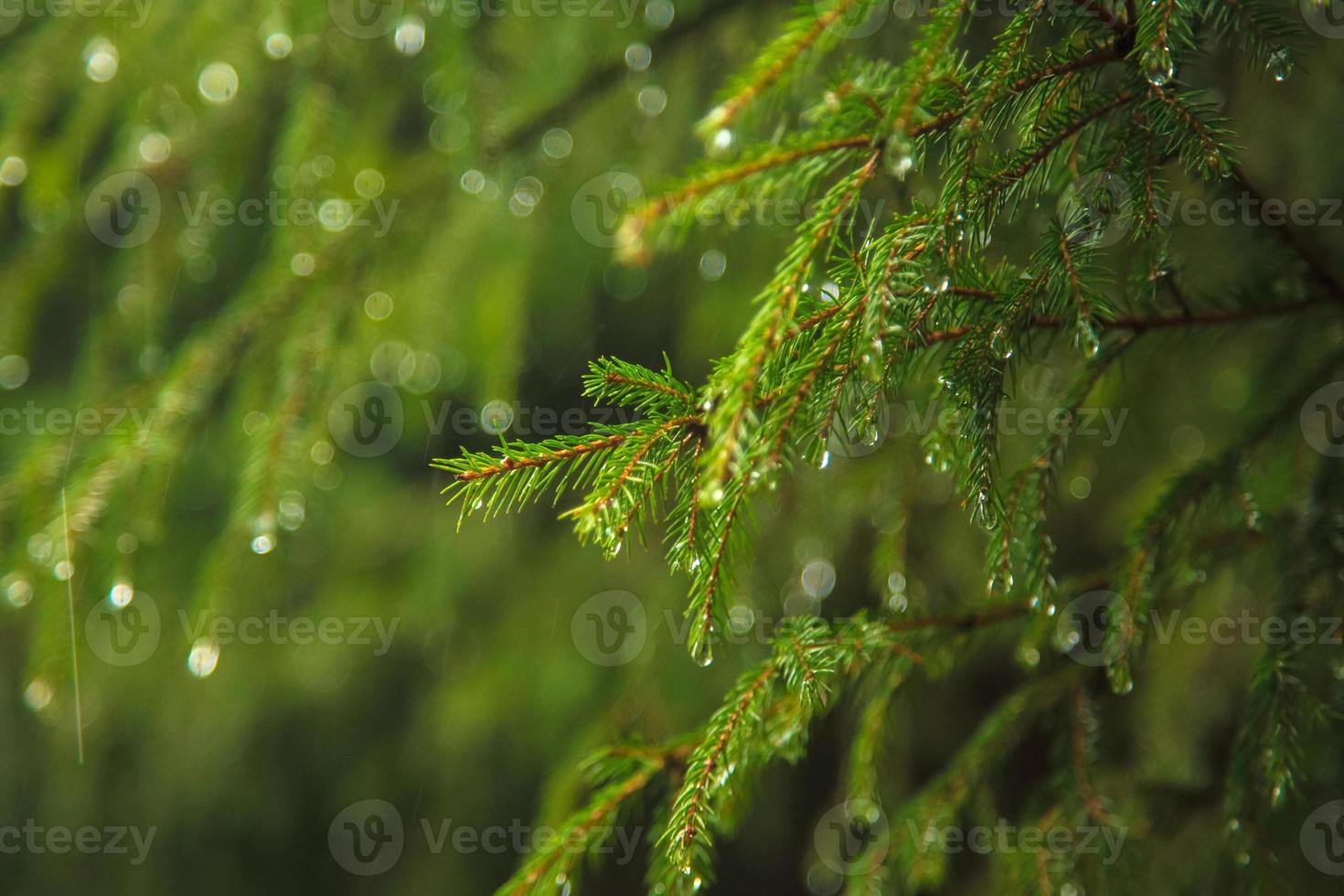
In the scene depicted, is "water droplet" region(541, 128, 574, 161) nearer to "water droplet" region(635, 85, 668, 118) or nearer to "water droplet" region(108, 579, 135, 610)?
"water droplet" region(635, 85, 668, 118)

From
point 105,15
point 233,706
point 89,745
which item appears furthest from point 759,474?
point 89,745

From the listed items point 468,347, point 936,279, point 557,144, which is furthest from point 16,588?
point 936,279

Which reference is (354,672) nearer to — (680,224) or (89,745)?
(89,745)

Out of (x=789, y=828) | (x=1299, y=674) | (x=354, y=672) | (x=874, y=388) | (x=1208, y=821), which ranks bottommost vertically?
(x=789, y=828)

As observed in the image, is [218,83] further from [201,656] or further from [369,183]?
[201,656]

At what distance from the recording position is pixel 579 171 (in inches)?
82.7

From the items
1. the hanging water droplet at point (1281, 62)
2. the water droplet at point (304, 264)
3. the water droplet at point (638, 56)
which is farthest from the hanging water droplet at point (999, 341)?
the water droplet at point (304, 264)

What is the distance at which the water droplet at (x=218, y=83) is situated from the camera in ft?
5.96

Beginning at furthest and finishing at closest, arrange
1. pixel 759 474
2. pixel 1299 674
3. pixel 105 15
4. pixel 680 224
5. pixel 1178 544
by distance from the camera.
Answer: pixel 105 15, pixel 1178 544, pixel 1299 674, pixel 680 224, pixel 759 474

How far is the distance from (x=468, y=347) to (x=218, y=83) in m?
0.70

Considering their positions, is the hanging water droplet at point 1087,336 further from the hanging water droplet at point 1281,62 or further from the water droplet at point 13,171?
the water droplet at point 13,171

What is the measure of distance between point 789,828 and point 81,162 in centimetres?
252

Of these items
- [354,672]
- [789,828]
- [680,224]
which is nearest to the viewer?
[680,224]

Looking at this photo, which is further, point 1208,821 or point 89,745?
point 89,745
